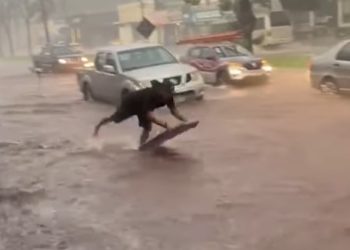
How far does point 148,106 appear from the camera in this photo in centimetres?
1326

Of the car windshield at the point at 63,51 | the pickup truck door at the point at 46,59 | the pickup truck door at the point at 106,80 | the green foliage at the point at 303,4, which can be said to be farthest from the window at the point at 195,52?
the green foliage at the point at 303,4

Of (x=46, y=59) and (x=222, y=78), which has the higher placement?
(x=222, y=78)

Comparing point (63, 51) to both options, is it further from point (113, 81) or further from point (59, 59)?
point (113, 81)

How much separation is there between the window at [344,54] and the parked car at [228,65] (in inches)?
245

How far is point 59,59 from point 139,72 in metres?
22.4

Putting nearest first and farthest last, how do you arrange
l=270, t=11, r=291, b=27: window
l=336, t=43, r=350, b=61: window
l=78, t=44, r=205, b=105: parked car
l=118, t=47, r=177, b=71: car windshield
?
l=336, t=43, r=350, b=61: window → l=78, t=44, r=205, b=105: parked car → l=118, t=47, r=177, b=71: car windshield → l=270, t=11, r=291, b=27: window

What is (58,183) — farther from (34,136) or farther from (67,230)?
(34,136)

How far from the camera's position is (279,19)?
51156 millimetres

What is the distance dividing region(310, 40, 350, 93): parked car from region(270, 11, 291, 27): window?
31166mm

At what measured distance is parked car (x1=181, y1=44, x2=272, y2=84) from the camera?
980 inches

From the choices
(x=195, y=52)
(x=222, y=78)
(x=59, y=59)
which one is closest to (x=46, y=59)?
(x=59, y=59)

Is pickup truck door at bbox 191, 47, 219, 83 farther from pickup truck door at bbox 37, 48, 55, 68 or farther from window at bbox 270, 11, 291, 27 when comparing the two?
window at bbox 270, 11, 291, 27

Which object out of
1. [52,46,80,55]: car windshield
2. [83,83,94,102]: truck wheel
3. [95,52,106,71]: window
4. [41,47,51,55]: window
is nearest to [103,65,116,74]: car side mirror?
[95,52,106,71]: window

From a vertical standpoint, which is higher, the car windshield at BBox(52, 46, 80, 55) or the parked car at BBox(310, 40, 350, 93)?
the parked car at BBox(310, 40, 350, 93)
